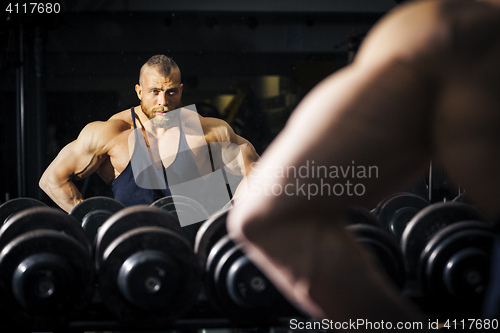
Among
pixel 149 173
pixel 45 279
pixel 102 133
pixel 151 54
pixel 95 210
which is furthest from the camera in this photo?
pixel 151 54

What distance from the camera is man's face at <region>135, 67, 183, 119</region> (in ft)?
6.48

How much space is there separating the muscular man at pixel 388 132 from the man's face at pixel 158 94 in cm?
175

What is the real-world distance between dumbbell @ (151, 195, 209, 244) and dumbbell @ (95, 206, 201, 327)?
534 mm

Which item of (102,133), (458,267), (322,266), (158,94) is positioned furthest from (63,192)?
(322,266)

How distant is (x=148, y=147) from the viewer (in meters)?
1.98

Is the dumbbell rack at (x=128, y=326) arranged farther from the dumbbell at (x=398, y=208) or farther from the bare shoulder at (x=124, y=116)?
the bare shoulder at (x=124, y=116)

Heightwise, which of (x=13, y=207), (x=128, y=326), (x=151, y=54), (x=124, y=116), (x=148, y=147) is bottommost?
(x=128, y=326)

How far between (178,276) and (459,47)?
2.87ft

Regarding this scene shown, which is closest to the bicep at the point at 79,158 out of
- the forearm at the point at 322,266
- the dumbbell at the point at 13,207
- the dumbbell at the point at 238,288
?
the dumbbell at the point at 13,207

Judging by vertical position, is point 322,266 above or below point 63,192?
above

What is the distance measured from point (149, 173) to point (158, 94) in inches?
12.3

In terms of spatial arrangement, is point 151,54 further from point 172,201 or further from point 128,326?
point 128,326

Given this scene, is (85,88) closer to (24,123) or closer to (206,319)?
(24,123)

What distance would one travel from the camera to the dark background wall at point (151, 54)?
2273 mm
